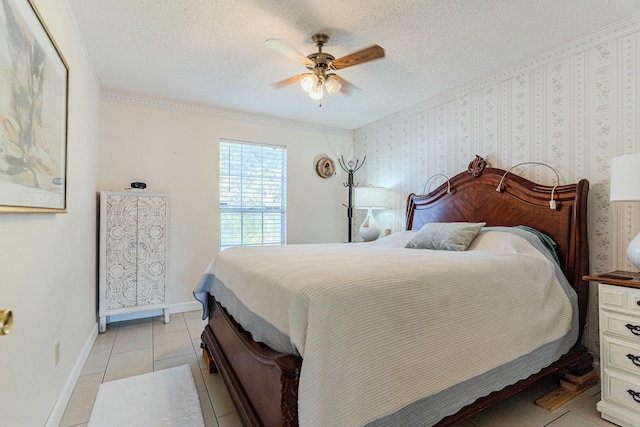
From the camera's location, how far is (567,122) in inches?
99.0

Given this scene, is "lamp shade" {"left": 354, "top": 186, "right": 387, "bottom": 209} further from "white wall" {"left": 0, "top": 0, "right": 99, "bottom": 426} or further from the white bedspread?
"white wall" {"left": 0, "top": 0, "right": 99, "bottom": 426}

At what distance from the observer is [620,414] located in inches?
67.4

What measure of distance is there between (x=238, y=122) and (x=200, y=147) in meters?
0.60

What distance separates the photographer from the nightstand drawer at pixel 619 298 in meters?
1.69

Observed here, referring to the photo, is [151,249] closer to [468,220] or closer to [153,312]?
[153,312]

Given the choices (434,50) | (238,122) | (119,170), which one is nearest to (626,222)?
(434,50)

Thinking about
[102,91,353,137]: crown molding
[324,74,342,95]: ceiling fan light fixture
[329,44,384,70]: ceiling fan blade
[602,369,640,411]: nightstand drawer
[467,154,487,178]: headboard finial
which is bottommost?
[602,369,640,411]: nightstand drawer

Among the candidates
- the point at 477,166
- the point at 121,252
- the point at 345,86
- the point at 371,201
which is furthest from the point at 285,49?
the point at 121,252

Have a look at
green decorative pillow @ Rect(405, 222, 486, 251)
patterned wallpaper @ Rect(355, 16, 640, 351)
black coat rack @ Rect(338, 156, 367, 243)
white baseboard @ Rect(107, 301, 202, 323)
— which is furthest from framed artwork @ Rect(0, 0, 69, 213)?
black coat rack @ Rect(338, 156, 367, 243)

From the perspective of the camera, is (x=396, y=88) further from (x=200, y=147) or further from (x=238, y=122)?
(x=200, y=147)

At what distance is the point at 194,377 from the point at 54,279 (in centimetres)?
109

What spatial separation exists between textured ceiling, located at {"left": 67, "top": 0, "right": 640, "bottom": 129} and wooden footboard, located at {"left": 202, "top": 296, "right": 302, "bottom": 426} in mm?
2001

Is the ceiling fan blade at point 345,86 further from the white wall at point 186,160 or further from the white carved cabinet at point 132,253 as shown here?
the white carved cabinet at point 132,253

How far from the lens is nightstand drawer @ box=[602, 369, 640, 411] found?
1.68m
